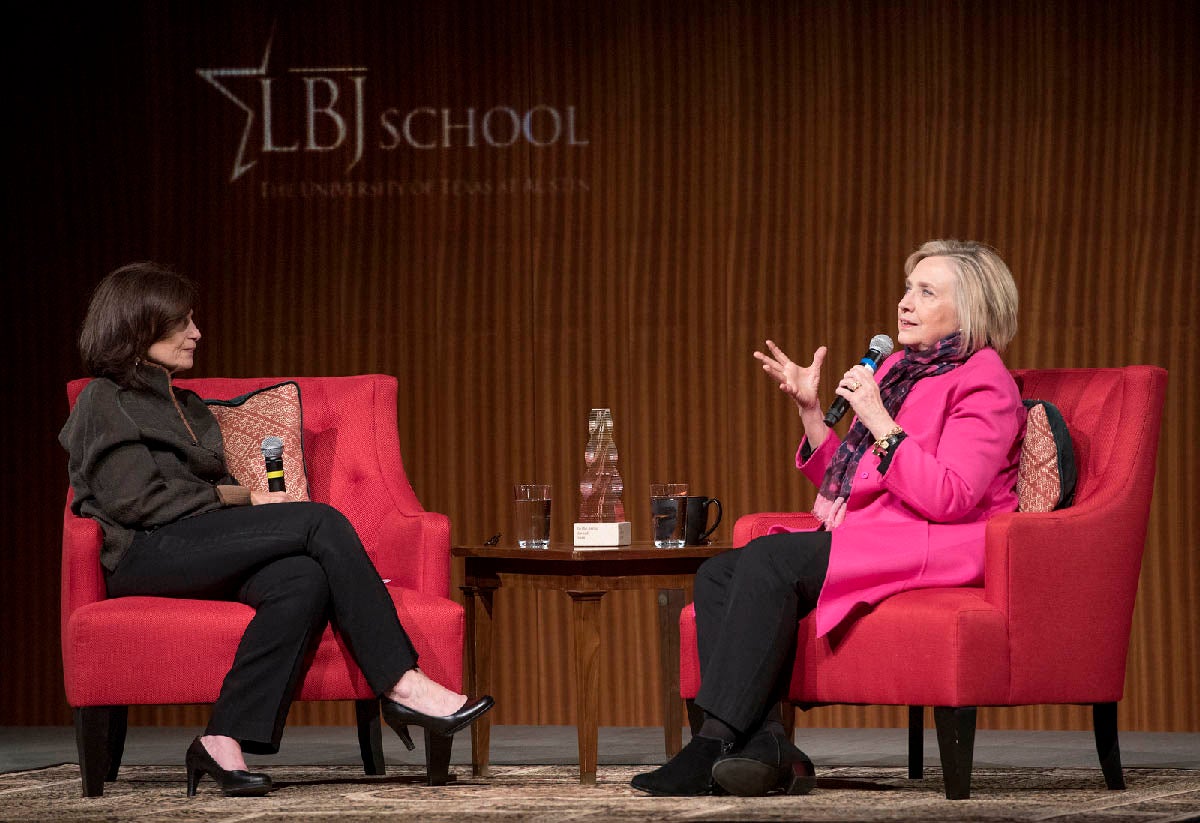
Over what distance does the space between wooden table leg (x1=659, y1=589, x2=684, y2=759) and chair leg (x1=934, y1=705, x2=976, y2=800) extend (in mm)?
954

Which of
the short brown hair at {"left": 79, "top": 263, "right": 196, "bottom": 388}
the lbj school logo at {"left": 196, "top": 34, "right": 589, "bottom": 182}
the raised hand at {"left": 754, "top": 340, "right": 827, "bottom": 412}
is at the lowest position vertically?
the raised hand at {"left": 754, "top": 340, "right": 827, "bottom": 412}

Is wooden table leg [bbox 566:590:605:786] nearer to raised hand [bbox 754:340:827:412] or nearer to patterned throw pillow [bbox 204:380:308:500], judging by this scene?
raised hand [bbox 754:340:827:412]

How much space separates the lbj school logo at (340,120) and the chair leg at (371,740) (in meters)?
1.99

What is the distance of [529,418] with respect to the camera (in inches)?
196

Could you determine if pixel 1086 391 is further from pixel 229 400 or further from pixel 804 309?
pixel 229 400

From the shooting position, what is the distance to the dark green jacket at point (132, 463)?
341cm

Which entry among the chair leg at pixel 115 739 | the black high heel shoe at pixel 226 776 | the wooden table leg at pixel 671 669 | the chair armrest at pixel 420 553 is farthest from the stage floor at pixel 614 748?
Answer: the black high heel shoe at pixel 226 776

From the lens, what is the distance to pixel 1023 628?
3057mm

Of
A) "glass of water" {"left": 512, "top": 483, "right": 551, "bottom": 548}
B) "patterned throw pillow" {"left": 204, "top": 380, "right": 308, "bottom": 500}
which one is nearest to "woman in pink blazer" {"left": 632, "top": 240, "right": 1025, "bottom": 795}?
"glass of water" {"left": 512, "top": 483, "right": 551, "bottom": 548}

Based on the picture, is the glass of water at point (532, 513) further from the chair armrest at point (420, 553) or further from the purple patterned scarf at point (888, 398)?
the purple patterned scarf at point (888, 398)

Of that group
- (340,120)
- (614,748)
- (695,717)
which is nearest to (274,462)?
(695,717)

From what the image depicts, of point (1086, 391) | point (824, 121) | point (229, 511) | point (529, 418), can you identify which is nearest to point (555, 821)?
point (229, 511)

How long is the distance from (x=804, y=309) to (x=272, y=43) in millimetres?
1868

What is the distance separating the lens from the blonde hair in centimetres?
332
